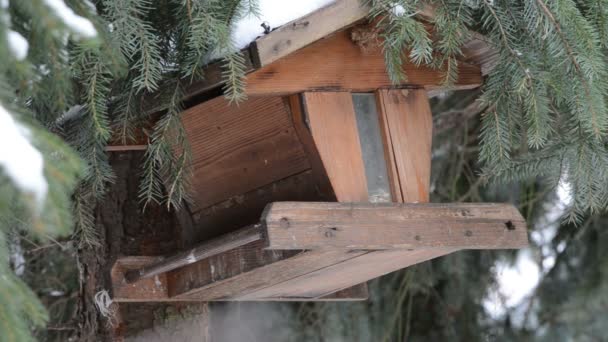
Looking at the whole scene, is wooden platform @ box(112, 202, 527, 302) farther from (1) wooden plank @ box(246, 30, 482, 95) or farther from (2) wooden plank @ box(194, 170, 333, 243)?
(1) wooden plank @ box(246, 30, 482, 95)

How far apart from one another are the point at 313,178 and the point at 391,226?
0.98 ft

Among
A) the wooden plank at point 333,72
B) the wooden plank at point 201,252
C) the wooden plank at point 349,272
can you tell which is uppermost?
the wooden plank at point 333,72

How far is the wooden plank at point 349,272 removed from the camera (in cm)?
228

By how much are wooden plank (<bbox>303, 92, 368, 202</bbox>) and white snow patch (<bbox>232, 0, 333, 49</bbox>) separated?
0.69 ft

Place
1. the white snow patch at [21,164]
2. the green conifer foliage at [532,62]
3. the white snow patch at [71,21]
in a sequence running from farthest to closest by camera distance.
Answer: the green conifer foliage at [532,62], the white snow patch at [71,21], the white snow patch at [21,164]

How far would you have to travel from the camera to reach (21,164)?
50.0 inches

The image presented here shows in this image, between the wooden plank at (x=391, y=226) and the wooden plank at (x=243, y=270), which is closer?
the wooden plank at (x=391, y=226)

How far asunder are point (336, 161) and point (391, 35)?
316 mm

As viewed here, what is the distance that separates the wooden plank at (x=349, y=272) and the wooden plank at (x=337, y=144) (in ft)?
0.52

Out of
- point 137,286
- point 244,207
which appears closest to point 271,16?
point 244,207

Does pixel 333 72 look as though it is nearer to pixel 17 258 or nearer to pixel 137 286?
pixel 137 286

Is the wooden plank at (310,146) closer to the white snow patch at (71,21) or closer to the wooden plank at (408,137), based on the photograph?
the wooden plank at (408,137)

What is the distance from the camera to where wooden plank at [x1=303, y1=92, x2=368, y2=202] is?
222 cm

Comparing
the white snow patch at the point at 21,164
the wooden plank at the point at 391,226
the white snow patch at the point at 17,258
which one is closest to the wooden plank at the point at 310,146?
the wooden plank at the point at 391,226
